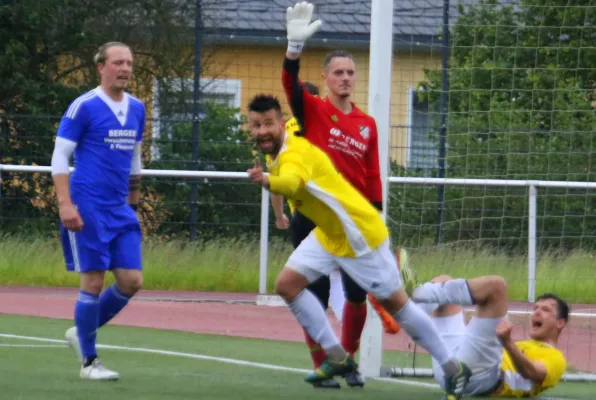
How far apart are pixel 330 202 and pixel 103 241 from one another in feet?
5.03

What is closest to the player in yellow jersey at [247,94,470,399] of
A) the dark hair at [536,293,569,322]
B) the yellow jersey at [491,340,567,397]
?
the yellow jersey at [491,340,567,397]

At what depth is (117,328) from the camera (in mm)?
11391

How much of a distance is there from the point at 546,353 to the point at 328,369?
1.17 metres

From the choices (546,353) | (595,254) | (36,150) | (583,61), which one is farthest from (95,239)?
(36,150)

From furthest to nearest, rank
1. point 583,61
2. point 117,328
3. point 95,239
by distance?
point 117,328 < point 583,61 < point 95,239

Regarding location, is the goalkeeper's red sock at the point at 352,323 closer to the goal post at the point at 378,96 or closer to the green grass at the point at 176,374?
the goal post at the point at 378,96

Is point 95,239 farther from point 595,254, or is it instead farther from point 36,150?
point 36,150

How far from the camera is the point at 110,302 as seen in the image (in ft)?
27.1

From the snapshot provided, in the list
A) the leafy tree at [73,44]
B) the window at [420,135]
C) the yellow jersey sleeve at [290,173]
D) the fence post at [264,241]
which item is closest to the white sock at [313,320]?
the yellow jersey sleeve at [290,173]

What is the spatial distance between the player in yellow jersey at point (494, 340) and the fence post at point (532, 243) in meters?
2.76

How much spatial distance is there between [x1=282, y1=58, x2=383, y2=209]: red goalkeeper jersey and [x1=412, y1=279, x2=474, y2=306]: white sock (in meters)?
0.95

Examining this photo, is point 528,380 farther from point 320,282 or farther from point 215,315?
point 215,315

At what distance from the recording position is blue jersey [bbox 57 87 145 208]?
7844 mm

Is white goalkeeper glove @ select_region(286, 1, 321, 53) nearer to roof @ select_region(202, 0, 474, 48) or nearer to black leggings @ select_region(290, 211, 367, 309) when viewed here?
black leggings @ select_region(290, 211, 367, 309)
